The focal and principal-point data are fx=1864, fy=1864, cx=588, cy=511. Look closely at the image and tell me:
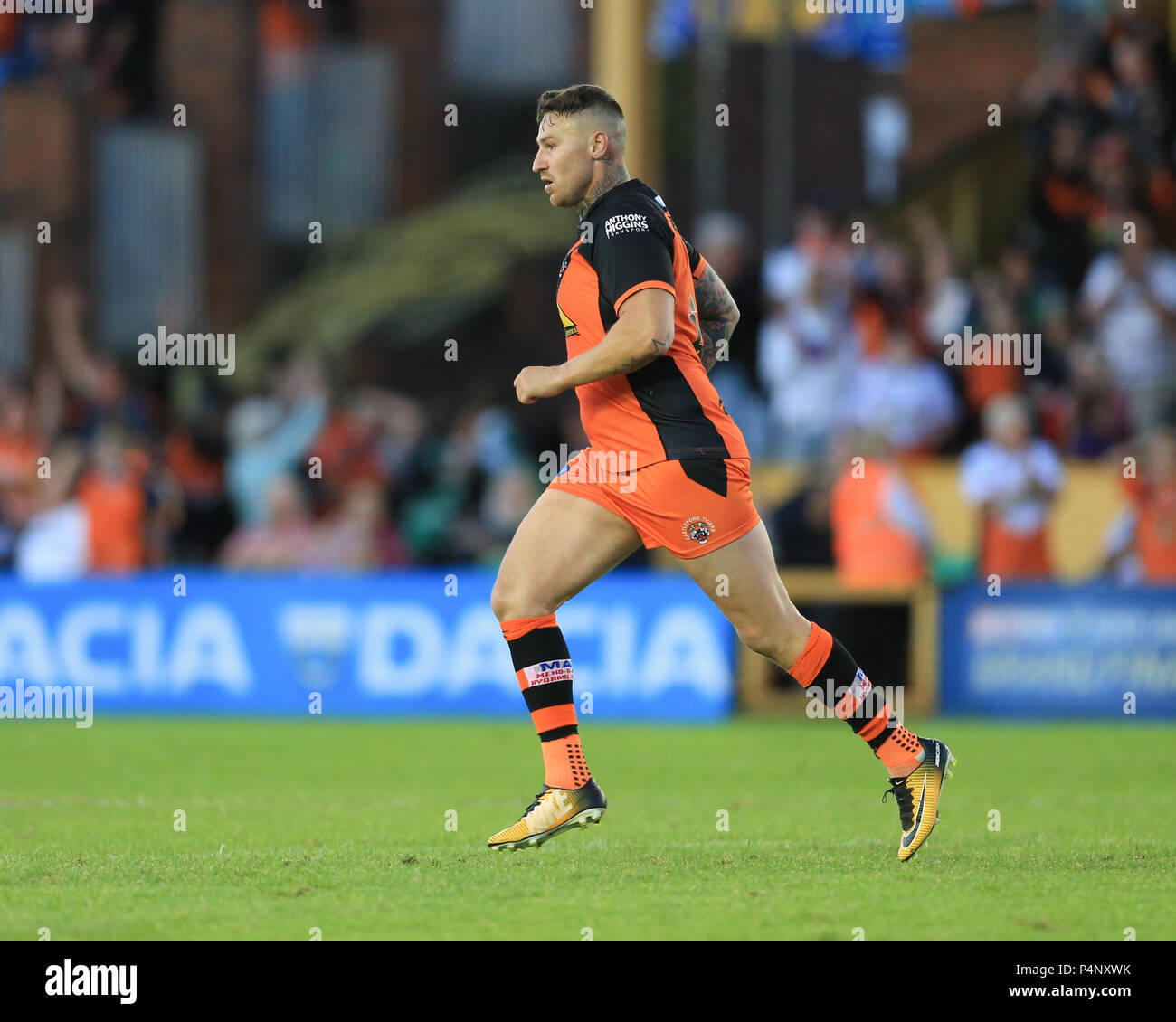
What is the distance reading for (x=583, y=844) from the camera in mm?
7125

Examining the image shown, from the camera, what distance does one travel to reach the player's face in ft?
22.1

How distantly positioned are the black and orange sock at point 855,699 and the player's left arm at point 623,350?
46.6 inches

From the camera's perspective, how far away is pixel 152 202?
26.6 metres

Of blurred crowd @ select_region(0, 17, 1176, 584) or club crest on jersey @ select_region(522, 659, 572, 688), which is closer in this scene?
club crest on jersey @ select_region(522, 659, 572, 688)

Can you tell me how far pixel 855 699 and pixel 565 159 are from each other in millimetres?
2196

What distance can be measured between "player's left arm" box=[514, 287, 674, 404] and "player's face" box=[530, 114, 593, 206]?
62cm
